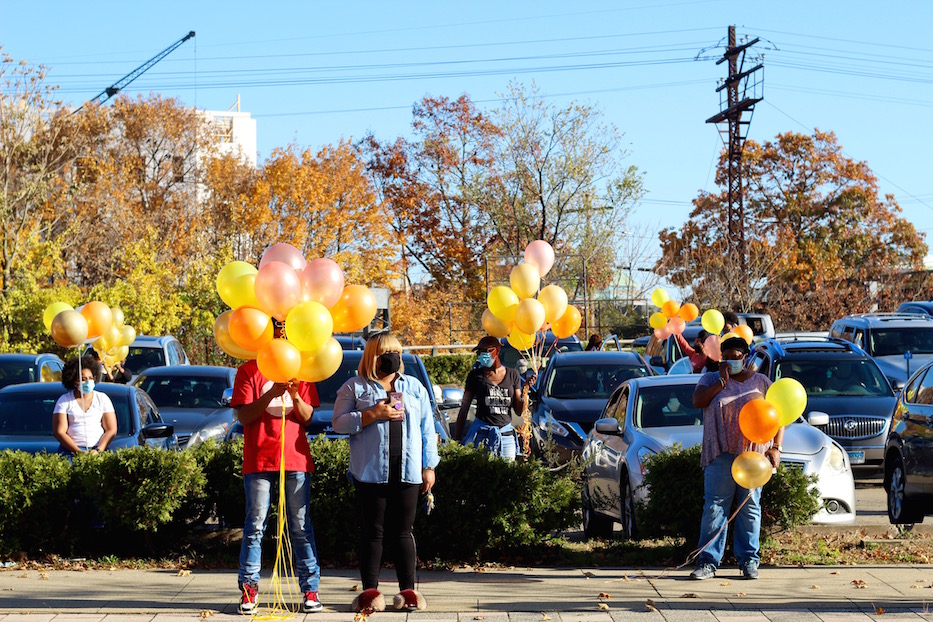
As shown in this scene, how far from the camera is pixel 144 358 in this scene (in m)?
22.7

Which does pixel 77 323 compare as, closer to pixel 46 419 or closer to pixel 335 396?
pixel 46 419

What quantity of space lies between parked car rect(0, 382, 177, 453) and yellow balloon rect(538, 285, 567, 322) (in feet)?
12.3

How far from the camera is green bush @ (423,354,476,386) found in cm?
3616

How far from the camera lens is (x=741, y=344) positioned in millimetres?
8680

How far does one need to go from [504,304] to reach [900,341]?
1107 cm

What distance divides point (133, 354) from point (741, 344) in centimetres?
1637

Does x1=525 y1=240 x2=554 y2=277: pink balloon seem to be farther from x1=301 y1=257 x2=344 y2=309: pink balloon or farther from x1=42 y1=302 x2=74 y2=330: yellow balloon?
x1=42 y1=302 x2=74 y2=330: yellow balloon

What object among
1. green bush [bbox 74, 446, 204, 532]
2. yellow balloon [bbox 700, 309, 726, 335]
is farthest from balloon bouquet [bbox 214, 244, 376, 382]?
yellow balloon [bbox 700, 309, 726, 335]

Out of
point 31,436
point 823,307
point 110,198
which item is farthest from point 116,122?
point 31,436

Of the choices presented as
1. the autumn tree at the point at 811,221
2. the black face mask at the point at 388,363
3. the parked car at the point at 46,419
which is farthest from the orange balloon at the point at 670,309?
the autumn tree at the point at 811,221

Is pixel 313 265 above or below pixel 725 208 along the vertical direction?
below

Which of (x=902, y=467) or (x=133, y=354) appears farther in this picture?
(x=133, y=354)

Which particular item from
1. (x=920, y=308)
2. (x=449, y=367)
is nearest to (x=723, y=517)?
(x=920, y=308)

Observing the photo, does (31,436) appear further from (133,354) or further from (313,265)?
(133,354)
